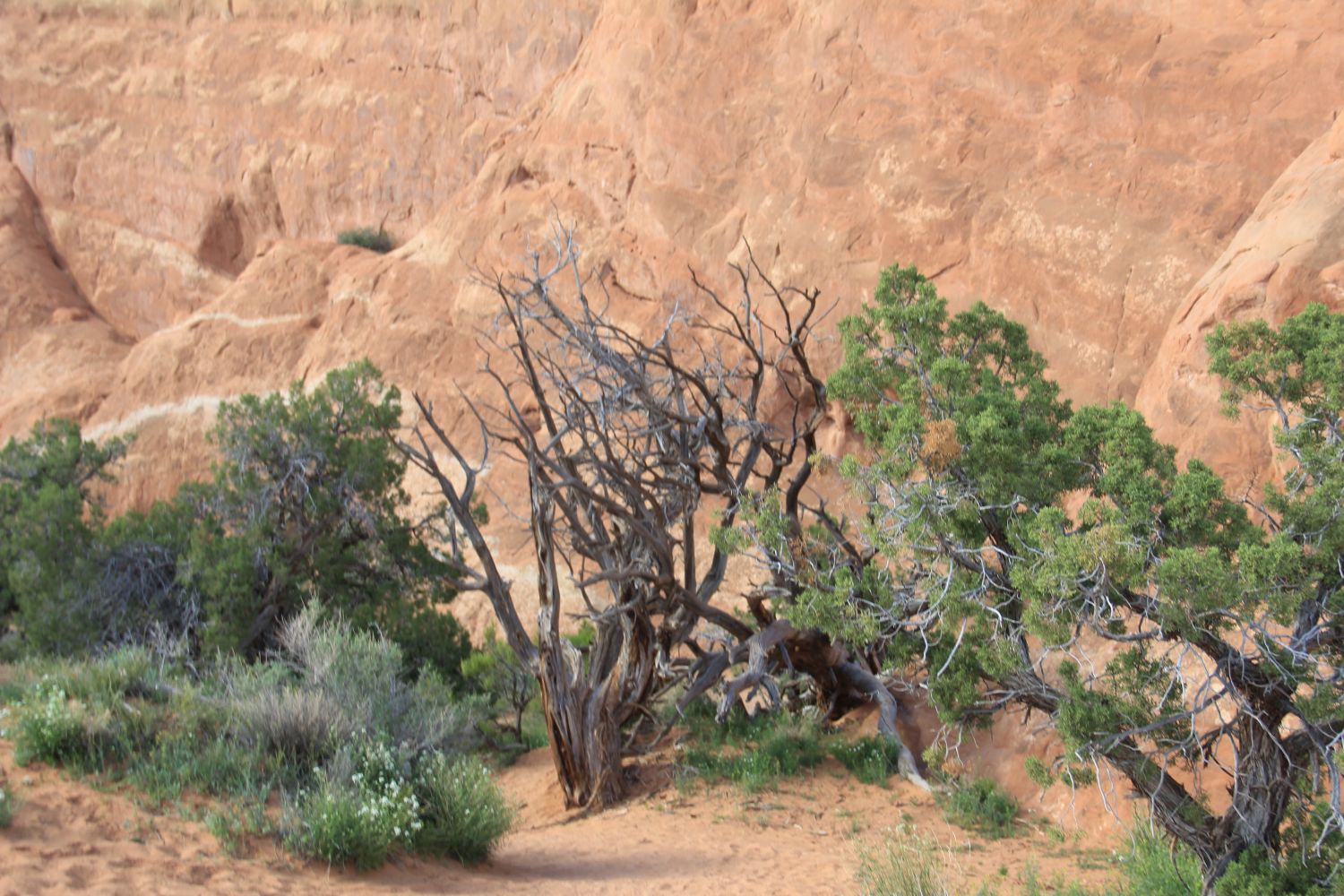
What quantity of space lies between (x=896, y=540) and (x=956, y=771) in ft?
11.7

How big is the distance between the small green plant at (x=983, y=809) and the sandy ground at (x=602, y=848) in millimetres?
165

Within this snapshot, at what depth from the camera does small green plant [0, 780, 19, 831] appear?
244 inches

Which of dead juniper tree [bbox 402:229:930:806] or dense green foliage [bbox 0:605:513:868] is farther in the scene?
dead juniper tree [bbox 402:229:930:806]

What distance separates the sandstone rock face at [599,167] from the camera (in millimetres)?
14719

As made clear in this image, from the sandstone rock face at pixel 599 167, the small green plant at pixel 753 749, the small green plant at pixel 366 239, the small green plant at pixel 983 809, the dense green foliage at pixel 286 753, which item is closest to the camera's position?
the dense green foliage at pixel 286 753

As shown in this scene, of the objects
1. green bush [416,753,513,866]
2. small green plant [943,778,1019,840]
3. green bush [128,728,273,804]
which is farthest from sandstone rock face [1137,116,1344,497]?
green bush [128,728,273,804]

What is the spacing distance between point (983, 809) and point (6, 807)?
6.85 m

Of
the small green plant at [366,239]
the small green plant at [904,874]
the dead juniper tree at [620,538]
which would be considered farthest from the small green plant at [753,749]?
the small green plant at [366,239]

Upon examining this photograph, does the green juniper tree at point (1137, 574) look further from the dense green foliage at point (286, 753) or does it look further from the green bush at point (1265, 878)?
the dense green foliage at point (286, 753)

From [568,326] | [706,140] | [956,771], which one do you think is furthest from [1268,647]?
[706,140]

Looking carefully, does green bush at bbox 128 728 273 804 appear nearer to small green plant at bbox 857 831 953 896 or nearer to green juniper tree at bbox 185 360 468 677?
small green plant at bbox 857 831 953 896

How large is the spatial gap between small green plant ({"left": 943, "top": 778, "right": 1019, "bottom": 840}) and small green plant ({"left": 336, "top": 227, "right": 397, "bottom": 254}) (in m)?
18.9

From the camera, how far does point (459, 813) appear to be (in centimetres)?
746

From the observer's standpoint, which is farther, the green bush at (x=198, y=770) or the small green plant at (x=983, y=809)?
the small green plant at (x=983, y=809)
